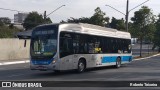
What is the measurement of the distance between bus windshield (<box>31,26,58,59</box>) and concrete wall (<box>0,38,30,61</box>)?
58.2ft

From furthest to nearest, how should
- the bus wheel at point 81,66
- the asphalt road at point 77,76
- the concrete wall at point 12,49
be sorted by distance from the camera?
1. the concrete wall at point 12,49
2. the bus wheel at point 81,66
3. the asphalt road at point 77,76

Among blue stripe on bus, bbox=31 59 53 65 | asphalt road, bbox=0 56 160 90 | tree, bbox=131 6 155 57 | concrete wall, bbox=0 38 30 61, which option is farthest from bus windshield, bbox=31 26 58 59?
tree, bbox=131 6 155 57

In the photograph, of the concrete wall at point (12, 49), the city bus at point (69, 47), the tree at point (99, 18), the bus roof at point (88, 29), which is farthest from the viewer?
the tree at point (99, 18)

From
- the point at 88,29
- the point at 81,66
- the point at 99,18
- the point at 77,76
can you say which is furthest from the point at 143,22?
the point at 77,76

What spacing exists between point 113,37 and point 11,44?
15347 millimetres

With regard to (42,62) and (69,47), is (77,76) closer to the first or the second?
(69,47)

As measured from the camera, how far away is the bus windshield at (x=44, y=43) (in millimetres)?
19656

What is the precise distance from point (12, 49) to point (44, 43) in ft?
64.6

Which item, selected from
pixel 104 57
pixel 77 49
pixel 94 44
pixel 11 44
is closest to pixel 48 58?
pixel 77 49

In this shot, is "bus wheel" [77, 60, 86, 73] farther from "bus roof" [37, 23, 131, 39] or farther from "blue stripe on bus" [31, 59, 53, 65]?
"blue stripe on bus" [31, 59, 53, 65]

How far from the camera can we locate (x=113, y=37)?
87.8 ft

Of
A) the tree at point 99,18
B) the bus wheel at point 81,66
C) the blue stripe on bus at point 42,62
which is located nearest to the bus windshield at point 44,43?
the blue stripe on bus at point 42,62

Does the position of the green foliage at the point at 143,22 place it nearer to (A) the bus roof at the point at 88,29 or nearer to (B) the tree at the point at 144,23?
(B) the tree at the point at 144,23

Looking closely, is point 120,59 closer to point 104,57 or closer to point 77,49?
point 104,57
